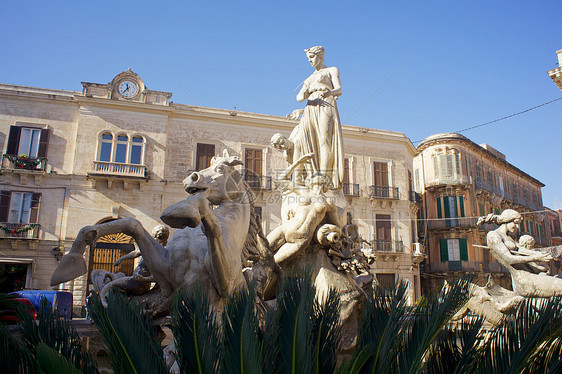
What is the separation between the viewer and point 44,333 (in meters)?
2.14

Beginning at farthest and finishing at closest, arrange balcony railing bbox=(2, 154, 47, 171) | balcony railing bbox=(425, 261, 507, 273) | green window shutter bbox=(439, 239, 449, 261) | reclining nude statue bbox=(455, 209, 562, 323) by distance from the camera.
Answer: green window shutter bbox=(439, 239, 449, 261)
balcony railing bbox=(425, 261, 507, 273)
balcony railing bbox=(2, 154, 47, 171)
reclining nude statue bbox=(455, 209, 562, 323)

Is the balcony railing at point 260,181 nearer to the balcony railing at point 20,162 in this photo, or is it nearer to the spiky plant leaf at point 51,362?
the balcony railing at point 20,162

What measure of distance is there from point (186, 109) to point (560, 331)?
→ 23839 millimetres

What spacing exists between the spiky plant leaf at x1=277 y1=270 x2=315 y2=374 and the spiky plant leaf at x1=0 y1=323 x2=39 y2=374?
107 cm

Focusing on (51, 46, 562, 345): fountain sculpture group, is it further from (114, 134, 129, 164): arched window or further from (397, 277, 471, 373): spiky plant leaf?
(114, 134, 129, 164): arched window

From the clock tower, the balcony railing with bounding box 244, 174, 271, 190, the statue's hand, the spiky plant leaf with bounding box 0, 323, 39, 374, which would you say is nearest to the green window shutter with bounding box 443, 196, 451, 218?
the balcony railing with bounding box 244, 174, 271, 190

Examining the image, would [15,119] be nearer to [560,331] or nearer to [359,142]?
[359,142]

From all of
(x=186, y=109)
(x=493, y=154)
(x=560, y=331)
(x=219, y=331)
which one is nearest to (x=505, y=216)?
(x=560, y=331)

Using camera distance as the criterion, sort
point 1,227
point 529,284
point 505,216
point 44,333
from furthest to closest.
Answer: point 1,227 → point 505,216 → point 529,284 → point 44,333

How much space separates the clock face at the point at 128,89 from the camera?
23.8 metres

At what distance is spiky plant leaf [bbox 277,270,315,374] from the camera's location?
1.88m

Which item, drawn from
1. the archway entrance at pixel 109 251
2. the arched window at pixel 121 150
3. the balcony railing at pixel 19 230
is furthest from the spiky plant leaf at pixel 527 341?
the arched window at pixel 121 150

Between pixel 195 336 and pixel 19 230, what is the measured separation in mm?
22130

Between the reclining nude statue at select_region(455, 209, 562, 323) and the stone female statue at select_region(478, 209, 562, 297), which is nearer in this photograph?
the reclining nude statue at select_region(455, 209, 562, 323)
